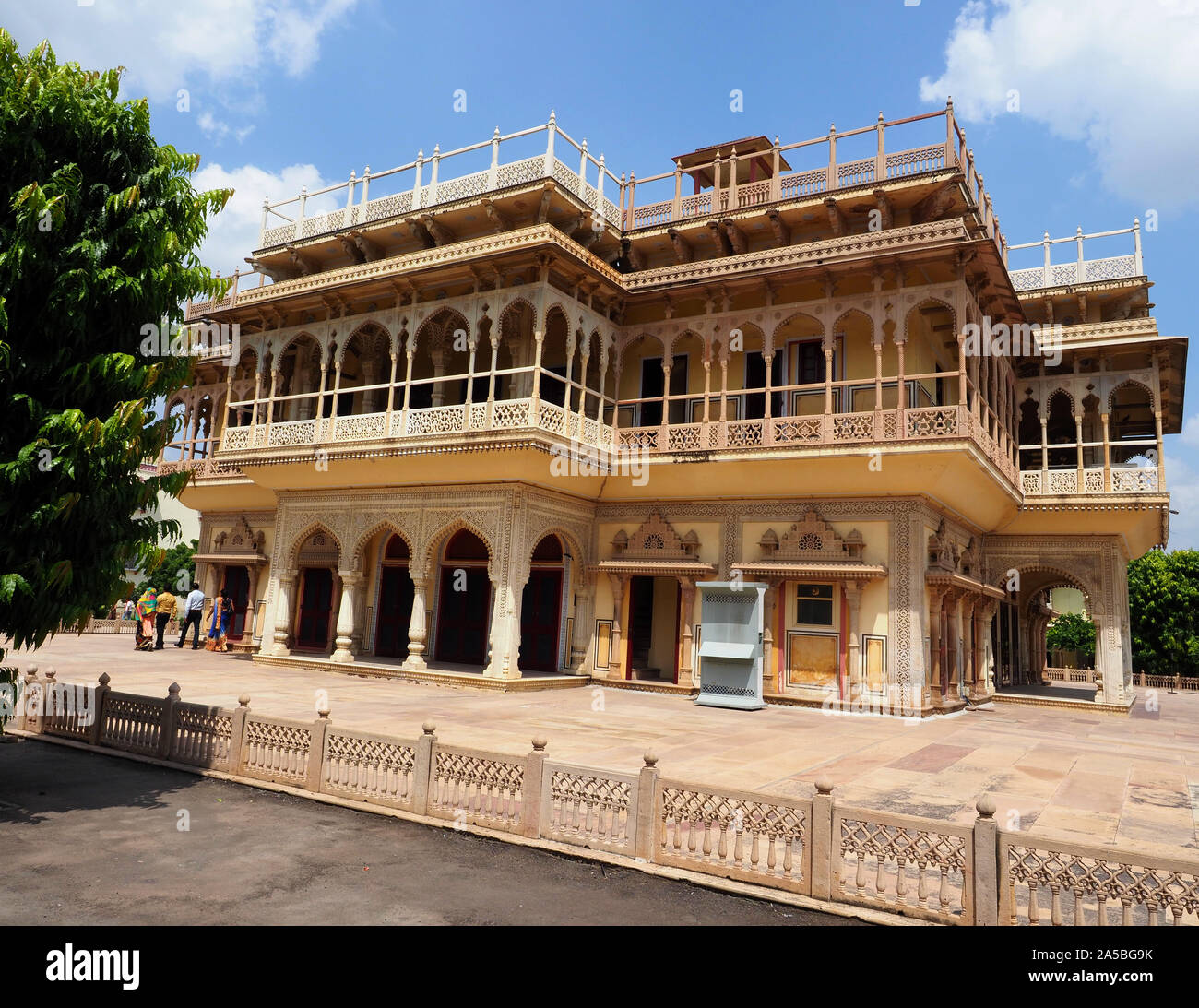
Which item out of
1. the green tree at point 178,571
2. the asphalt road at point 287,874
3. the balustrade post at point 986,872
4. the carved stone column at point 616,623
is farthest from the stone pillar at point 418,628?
the green tree at point 178,571

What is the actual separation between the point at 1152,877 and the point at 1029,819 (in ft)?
9.51

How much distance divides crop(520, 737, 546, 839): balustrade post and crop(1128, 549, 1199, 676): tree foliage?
34130 mm

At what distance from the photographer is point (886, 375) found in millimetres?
Answer: 16125

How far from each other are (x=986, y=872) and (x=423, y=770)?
421 cm

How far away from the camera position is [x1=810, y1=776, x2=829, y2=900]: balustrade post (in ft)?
17.0

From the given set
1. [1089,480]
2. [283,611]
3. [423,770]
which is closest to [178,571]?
[283,611]

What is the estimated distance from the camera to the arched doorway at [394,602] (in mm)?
20484

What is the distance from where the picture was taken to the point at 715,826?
6.31 metres

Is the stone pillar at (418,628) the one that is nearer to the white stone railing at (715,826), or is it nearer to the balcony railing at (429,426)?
the balcony railing at (429,426)

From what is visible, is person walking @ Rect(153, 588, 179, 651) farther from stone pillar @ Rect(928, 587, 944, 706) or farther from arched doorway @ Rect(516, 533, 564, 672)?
stone pillar @ Rect(928, 587, 944, 706)

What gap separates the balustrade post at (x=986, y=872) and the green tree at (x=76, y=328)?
21.9 feet

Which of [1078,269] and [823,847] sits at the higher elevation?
[1078,269]

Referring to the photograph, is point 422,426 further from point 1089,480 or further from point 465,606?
point 1089,480

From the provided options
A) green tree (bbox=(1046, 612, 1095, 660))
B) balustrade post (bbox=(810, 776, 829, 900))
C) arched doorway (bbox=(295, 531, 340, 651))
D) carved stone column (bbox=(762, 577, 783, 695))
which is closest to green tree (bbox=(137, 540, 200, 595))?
arched doorway (bbox=(295, 531, 340, 651))
